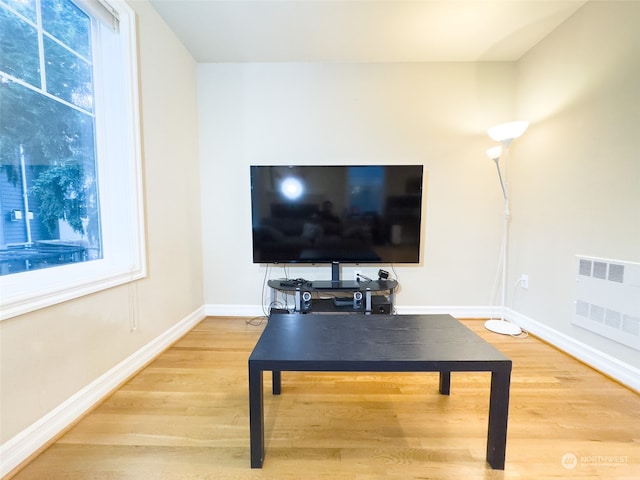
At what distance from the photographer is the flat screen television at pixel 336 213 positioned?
250cm

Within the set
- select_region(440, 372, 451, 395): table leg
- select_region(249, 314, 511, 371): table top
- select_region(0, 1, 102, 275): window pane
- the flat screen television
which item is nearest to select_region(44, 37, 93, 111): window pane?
select_region(0, 1, 102, 275): window pane

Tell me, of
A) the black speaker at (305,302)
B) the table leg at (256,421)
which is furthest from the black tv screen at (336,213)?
the table leg at (256,421)

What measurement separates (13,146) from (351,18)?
2223 millimetres

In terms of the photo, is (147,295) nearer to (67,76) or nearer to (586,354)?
(67,76)

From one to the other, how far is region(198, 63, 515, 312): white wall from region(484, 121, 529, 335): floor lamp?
78 mm

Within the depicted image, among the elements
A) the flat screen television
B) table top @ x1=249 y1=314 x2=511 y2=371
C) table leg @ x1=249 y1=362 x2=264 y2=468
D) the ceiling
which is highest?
the ceiling

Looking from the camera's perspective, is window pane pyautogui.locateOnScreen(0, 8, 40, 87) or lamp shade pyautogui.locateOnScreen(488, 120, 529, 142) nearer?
window pane pyautogui.locateOnScreen(0, 8, 40, 87)

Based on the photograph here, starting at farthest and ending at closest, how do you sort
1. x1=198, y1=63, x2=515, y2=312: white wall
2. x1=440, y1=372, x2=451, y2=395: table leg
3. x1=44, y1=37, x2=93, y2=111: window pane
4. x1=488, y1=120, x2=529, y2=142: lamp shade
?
x1=198, y1=63, x2=515, y2=312: white wall < x1=488, y1=120, x2=529, y2=142: lamp shade < x1=440, y1=372, x2=451, y2=395: table leg < x1=44, y1=37, x2=93, y2=111: window pane

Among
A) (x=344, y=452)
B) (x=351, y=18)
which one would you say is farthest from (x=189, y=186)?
(x=344, y=452)

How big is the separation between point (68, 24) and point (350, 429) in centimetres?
269

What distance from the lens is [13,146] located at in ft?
4.15

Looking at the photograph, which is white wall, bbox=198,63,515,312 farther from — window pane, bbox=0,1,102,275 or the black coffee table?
the black coffee table

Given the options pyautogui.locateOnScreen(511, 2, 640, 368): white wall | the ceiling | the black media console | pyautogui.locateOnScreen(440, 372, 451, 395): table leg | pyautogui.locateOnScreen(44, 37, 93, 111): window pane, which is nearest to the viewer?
pyautogui.locateOnScreen(44, 37, 93, 111): window pane

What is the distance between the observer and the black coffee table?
1.09 meters
